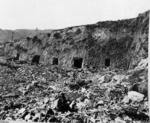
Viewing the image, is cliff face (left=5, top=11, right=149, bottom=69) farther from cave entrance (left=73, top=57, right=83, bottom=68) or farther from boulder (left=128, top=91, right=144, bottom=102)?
boulder (left=128, top=91, right=144, bottom=102)

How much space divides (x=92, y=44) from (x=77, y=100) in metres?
7.12

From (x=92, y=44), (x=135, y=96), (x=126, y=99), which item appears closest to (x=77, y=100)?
(x=126, y=99)

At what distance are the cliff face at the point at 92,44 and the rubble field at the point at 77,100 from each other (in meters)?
4.00

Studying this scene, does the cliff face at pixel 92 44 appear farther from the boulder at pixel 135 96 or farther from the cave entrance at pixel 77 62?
the boulder at pixel 135 96

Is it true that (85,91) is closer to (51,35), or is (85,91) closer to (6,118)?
(6,118)

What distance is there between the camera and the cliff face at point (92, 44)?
10766 mm

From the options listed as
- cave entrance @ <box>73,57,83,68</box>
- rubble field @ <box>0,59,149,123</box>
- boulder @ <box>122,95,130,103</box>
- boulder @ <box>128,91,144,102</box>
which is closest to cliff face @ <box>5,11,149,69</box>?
cave entrance @ <box>73,57,83,68</box>

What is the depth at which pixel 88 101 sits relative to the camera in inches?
213

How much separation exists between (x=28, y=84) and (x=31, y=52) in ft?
25.6

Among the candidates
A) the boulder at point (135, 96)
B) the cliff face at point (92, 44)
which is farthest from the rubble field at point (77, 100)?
the cliff face at point (92, 44)

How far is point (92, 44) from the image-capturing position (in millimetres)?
12375

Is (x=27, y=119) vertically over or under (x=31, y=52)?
under

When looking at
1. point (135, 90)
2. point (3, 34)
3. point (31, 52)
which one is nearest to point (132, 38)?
point (135, 90)

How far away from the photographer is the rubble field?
Result: 4664mm
